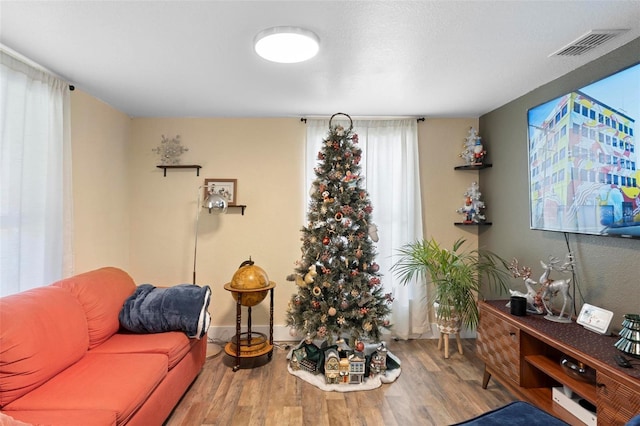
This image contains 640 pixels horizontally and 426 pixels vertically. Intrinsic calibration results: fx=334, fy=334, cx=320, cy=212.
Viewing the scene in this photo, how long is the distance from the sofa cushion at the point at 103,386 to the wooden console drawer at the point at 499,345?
2389 millimetres

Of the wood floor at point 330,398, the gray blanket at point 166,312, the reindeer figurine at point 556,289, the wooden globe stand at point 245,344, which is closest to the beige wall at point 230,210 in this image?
the wooden globe stand at point 245,344

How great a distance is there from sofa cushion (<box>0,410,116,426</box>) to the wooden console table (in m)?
2.41

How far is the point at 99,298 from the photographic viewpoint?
7.89 feet

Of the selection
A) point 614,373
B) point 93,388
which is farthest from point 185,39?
point 614,373

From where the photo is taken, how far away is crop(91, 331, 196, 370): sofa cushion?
2277mm

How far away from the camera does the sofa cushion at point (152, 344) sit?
228 cm

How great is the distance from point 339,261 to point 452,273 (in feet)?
3.78

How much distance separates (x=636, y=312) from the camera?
6.70 feet

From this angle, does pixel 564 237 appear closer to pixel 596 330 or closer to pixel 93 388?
pixel 596 330

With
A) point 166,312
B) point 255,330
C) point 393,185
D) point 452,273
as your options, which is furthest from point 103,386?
point 393,185

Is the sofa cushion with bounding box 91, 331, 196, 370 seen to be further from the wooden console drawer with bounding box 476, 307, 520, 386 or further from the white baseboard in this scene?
the wooden console drawer with bounding box 476, 307, 520, 386

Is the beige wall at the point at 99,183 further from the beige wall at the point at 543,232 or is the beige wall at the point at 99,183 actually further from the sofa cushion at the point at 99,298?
the beige wall at the point at 543,232

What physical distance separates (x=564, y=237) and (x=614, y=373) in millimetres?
1226

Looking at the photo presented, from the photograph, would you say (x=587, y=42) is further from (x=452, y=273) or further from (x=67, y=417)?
(x=67, y=417)
